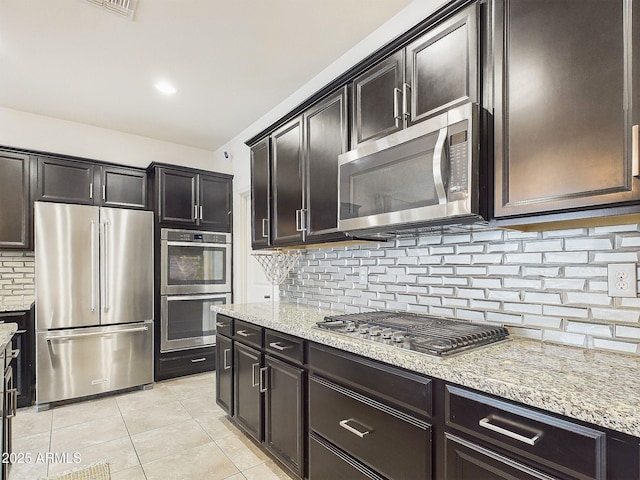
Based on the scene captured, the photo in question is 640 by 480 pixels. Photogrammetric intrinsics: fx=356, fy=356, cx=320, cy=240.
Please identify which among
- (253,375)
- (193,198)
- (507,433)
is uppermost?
(193,198)

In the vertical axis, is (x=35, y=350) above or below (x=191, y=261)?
below

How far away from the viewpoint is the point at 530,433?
0.98m

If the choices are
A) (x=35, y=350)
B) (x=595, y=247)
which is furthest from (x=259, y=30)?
(x=35, y=350)

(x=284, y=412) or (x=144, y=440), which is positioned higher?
(x=284, y=412)

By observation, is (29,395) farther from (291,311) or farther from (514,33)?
(514,33)

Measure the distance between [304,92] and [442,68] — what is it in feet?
6.09

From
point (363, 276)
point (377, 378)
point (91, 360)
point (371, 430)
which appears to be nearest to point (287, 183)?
point (363, 276)

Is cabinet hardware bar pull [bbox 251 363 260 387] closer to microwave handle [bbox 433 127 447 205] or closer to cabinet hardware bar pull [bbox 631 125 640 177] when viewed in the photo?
microwave handle [bbox 433 127 447 205]

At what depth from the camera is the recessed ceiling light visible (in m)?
3.08

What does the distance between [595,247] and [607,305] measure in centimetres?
22

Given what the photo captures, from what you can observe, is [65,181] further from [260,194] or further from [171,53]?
[260,194]

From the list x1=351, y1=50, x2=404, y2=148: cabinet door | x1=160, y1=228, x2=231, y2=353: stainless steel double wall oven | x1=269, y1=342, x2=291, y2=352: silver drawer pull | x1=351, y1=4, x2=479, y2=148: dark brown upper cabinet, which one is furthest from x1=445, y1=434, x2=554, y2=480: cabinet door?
x1=160, y1=228, x2=231, y2=353: stainless steel double wall oven

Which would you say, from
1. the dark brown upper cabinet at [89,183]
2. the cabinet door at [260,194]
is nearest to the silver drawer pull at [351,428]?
the cabinet door at [260,194]

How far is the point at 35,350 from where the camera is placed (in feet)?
10.2
